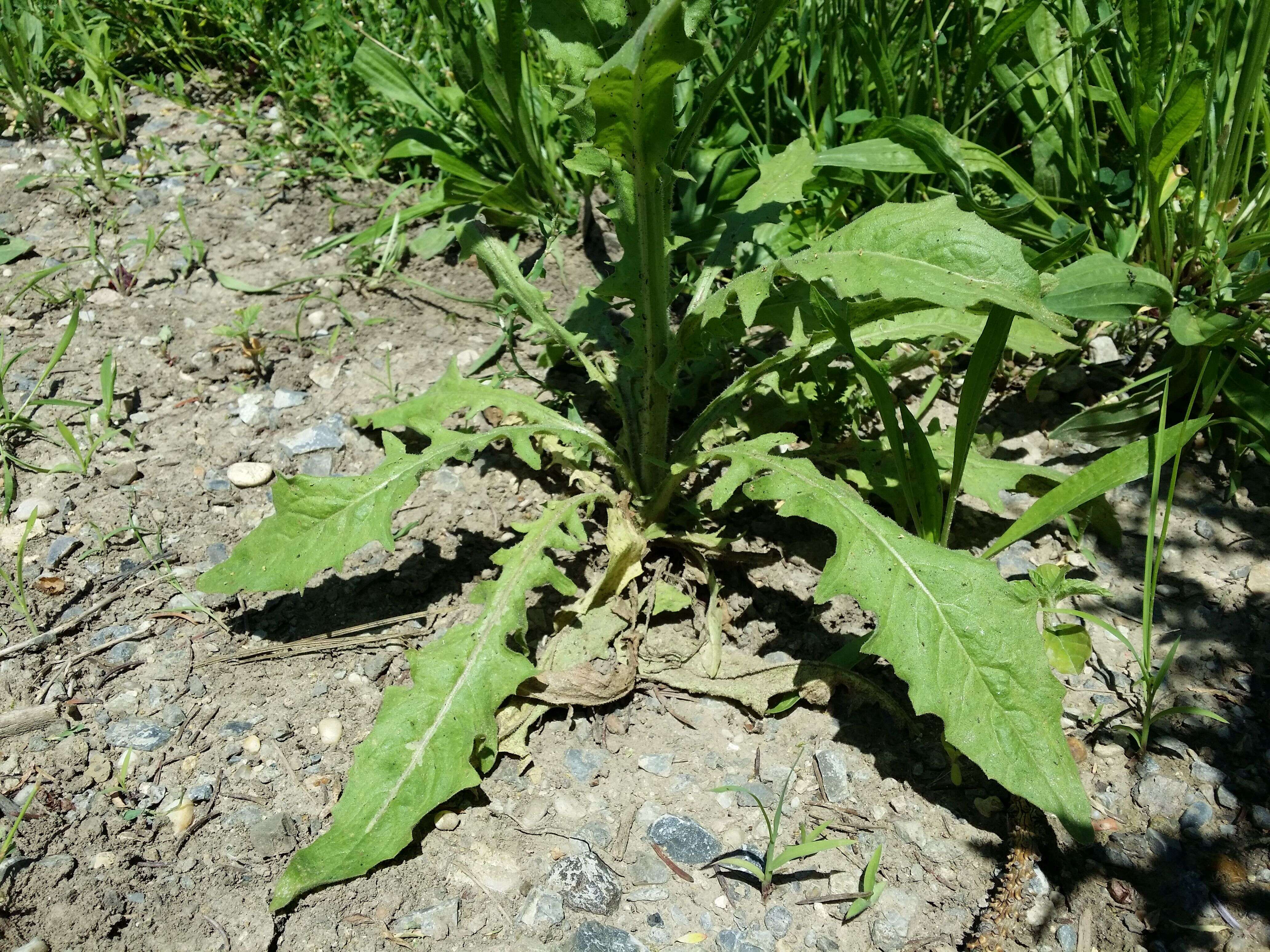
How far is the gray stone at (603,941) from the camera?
192cm

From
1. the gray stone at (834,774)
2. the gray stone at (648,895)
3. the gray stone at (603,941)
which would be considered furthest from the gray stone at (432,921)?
the gray stone at (834,774)

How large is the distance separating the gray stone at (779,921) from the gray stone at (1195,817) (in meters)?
0.85

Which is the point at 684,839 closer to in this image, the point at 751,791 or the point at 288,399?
the point at 751,791

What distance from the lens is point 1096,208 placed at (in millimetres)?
3094

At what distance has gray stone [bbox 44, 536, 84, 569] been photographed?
101 inches

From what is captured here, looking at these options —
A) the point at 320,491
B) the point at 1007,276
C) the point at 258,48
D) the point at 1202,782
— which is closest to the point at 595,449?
the point at 320,491

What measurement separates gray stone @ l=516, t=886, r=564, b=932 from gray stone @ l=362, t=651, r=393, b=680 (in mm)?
671

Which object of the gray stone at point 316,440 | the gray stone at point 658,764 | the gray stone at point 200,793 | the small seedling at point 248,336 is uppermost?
the small seedling at point 248,336

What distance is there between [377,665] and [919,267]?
1.55m

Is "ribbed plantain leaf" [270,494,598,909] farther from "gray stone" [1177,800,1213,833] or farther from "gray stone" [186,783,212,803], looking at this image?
"gray stone" [1177,800,1213,833]

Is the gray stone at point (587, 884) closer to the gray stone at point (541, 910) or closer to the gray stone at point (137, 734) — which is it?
the gray stone at point (541, 910)

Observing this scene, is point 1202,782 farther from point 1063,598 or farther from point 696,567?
point 696,567

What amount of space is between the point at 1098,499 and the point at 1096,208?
1051mm

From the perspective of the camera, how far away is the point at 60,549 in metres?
2.59
